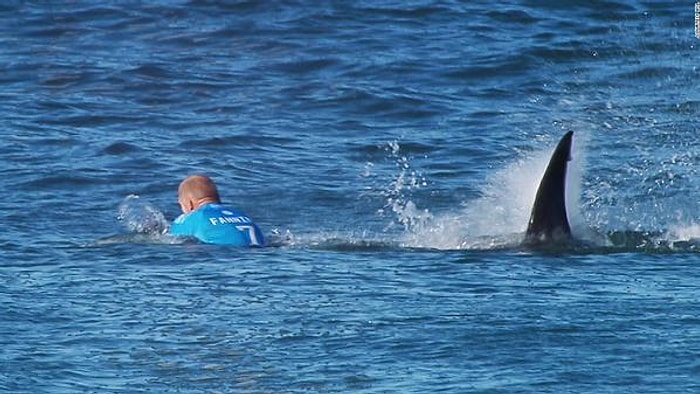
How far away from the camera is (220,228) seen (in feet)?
42.7

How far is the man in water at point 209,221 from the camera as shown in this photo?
1298cm

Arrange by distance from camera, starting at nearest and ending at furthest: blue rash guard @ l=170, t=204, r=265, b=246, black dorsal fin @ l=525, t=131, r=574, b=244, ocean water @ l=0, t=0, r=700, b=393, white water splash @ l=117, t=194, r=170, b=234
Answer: ocean water @ l=0, t=0, r=700, b=393 < black dorsal fin @ l=525, t=131, r=574, b=244 < blue rash guard @ l=170, t=204, r=265, b=246 < white water splash @ l=117, t=194, r=170, b=234

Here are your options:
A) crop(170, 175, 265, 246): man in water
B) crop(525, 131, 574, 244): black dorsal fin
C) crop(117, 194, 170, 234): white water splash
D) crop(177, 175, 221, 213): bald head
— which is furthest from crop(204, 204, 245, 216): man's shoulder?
crop(525, 131, 574, 244): black dorsal fin

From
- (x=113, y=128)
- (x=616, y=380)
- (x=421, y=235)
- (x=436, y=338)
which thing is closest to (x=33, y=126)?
(x=113, y=128)

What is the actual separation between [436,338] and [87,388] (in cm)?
198

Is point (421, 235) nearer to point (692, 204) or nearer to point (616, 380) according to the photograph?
point (692, 204)

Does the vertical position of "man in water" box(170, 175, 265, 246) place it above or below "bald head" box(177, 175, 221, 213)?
below

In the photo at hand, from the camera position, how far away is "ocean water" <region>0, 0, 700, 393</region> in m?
9.58

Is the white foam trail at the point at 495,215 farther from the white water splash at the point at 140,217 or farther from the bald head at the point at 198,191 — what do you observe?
the white water splash at the point at 140,217

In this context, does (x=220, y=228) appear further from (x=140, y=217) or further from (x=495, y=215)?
(x=495, y=215)

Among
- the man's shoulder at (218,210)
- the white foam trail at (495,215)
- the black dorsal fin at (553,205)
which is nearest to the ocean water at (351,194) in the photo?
the white foam trail at (495,215)

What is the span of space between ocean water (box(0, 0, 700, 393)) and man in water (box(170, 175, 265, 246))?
0.14 metres

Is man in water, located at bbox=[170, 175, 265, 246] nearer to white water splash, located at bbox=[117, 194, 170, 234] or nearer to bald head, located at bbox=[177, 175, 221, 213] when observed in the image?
bald head, located at bbox=[177, 175, 221, 213]

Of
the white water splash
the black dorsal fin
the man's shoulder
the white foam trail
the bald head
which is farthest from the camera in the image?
the white water splash
